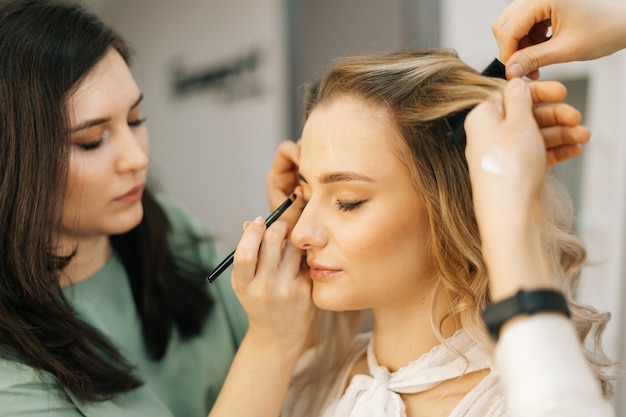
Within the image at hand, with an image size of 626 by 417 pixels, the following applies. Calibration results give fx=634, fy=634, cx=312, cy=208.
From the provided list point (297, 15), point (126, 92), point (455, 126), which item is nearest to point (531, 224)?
point (455, 126)

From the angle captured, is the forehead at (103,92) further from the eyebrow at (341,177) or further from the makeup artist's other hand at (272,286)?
the eyebrow at (341,177)

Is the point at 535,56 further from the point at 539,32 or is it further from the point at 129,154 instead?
the point at 129,154

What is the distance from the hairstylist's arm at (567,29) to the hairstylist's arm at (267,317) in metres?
0.49

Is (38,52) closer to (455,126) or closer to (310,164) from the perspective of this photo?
(310,164)

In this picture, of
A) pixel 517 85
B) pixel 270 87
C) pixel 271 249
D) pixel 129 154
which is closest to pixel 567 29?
pixel 517 85

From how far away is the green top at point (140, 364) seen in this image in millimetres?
1122

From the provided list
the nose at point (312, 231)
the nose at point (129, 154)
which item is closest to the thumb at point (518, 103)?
the nose at point (312, 231)

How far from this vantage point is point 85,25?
1.27 m

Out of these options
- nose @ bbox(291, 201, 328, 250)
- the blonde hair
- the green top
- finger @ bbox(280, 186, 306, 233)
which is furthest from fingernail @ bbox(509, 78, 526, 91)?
the green top

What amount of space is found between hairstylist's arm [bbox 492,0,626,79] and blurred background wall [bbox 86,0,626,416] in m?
0.46

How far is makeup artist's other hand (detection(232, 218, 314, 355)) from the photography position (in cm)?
A: 109

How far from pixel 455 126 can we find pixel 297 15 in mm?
2092

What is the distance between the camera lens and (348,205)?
1.00m

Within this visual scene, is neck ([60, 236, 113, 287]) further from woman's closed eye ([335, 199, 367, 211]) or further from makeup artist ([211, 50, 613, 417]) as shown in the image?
woman's closed eye ([335, 199, 367, 211])
